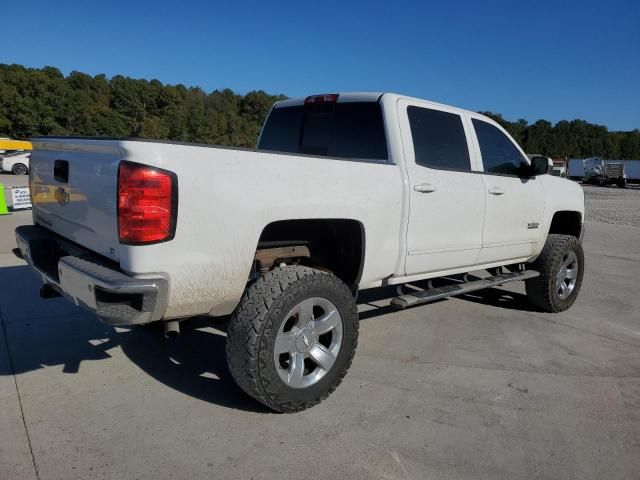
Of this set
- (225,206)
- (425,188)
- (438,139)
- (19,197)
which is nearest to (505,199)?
(438,139)

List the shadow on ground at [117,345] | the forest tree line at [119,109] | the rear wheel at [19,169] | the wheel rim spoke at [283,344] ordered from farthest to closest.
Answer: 1. the forest tree line at [119,109]
2. the rear wheel at [19,169]
3. the shadow on ground at [117,345]
4. the wheel rim spoke at [283,344]

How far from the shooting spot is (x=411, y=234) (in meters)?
3.55

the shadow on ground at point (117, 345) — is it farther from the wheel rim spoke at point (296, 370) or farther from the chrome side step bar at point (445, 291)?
the chrome side step bar at point (445, 291)

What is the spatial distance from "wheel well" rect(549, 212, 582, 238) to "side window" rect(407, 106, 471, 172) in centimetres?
211

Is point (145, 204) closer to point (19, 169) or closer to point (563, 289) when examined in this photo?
point (563, 289)

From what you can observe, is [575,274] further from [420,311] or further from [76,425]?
[76,425]

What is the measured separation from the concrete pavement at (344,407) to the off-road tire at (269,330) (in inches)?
6.3

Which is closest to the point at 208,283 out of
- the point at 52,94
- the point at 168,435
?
the point at 168,435

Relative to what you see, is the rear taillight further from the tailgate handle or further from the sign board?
the sign board

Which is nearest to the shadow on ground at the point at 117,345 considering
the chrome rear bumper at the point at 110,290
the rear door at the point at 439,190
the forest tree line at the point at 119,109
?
the chrome rear bumper at the point at 110,290

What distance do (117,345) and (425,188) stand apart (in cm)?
275

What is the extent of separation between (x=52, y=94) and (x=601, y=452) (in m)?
73.6

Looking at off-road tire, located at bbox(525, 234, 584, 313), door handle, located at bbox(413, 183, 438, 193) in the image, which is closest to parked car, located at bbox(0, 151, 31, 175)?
off-road tire, located at bbox(525, 234, 584, 313)

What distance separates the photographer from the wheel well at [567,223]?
565cm
